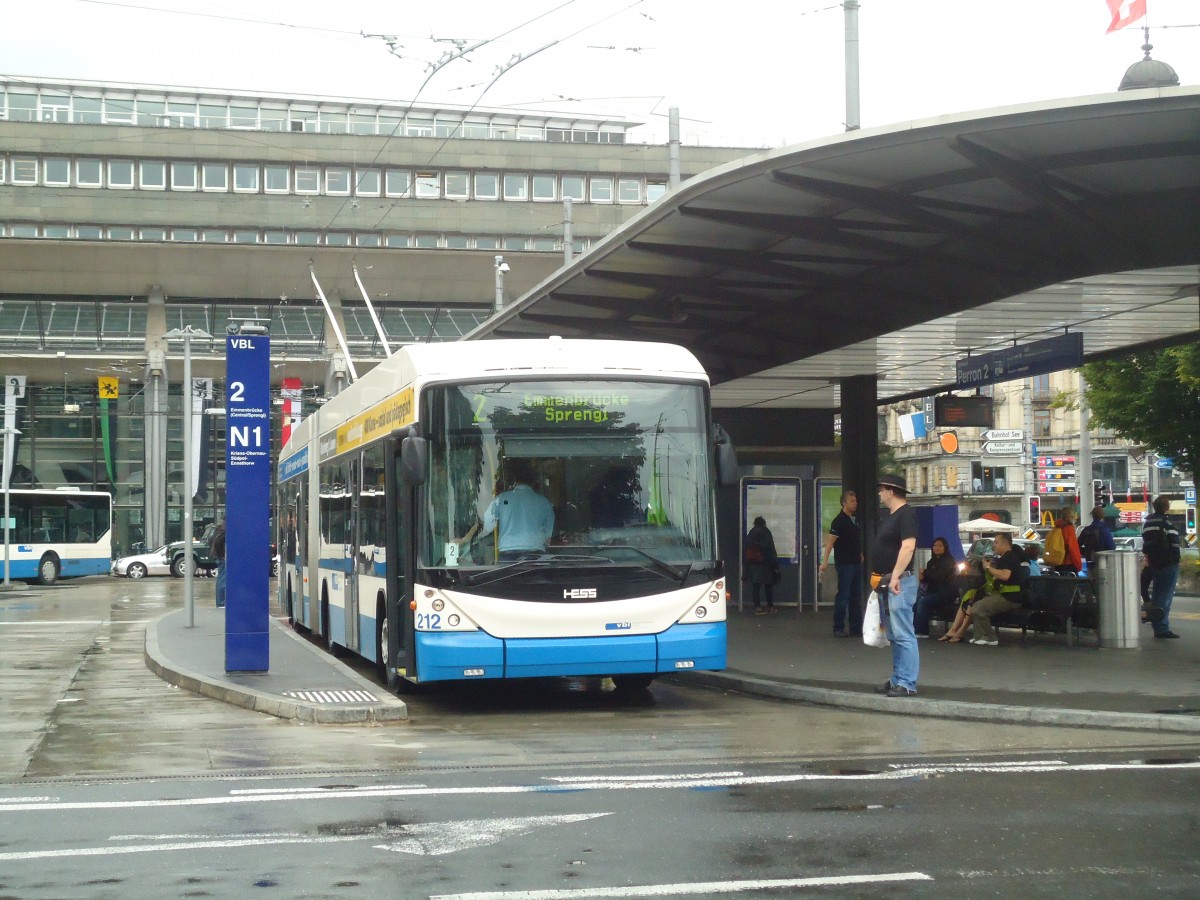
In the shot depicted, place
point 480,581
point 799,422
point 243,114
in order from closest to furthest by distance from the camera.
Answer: point 480,581
point 799,422
point 243,114

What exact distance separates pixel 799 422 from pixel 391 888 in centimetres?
2047

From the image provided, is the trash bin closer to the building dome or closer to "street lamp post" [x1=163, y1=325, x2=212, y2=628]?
the building dome

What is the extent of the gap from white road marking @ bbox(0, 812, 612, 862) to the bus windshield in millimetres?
4650

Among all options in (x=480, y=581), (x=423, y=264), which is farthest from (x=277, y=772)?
(x=423, y=264)

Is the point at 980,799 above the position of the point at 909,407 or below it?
below

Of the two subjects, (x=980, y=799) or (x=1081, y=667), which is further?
(x=1081, y=667)

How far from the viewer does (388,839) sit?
6.88m

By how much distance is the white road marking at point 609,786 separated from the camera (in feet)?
26.3

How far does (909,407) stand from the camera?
8688 cm

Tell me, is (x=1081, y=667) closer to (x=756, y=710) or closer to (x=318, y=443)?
(x=756, y=710)

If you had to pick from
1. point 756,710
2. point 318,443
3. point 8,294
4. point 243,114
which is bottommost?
point 756,710

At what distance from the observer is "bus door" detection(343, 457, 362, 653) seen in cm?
1520

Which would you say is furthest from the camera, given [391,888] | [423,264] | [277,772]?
[423,264]

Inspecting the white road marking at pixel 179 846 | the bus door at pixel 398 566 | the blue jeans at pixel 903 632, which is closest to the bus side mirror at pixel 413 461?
the bus door at pixel 398 566
